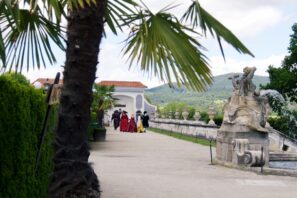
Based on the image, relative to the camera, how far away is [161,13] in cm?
555

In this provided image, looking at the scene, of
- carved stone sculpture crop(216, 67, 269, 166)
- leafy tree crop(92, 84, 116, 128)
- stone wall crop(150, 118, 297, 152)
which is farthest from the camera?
leafy tree crop(92, 84, 116, 128)

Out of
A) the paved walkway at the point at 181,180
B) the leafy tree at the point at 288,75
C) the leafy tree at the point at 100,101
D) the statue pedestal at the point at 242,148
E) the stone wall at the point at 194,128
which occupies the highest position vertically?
the leafy tree at the point at 288,75

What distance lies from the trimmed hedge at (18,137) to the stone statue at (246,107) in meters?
9.84

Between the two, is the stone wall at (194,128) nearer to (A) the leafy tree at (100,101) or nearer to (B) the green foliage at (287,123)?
(B) the green foliage at (287,123)

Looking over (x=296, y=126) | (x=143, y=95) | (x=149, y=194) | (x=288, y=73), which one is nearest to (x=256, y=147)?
(x=149, y=194)

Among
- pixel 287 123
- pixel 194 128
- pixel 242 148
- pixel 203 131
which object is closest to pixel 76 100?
pixel 242 148

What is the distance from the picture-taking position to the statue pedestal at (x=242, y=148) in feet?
49.9

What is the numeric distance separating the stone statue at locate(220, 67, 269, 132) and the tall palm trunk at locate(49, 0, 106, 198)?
1089 cm

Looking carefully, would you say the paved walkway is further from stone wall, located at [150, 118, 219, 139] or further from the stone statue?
stone wall, located at [150, 118, 219, 139]

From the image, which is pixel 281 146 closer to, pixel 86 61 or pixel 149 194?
pixel 149 194

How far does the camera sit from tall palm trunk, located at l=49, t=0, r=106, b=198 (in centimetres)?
571

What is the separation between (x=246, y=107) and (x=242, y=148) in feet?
4.77

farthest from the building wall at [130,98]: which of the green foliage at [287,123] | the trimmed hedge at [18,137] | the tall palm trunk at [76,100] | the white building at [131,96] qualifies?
the tall palm trunk at [76,100]

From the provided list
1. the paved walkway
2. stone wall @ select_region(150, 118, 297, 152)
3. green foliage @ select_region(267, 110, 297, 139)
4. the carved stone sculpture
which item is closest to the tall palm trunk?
the paved walkway
